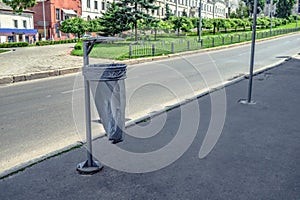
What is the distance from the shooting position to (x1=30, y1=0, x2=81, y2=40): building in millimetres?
55594

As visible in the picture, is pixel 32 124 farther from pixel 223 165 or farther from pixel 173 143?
pixel 223 165

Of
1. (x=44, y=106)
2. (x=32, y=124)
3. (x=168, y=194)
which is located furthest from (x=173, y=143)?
(x=44, y=106)

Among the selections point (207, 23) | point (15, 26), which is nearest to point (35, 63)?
point (15, 26)

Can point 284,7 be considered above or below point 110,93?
above

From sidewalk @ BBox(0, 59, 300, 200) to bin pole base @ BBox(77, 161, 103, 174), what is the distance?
70 millimetres

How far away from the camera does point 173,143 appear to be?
5324 millimetres

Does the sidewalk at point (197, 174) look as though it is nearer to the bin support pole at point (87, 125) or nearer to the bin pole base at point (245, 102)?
the bin support pole at point (87, 125)

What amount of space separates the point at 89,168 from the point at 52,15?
5557cm

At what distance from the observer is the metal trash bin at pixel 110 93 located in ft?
13.3

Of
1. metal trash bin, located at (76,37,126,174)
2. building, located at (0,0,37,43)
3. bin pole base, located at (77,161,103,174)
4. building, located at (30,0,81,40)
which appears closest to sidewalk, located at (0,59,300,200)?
bin pole base, located at (77,161,103,174)

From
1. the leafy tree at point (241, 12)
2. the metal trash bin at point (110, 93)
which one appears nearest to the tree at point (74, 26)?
the metal trash bin at point (110, 93)

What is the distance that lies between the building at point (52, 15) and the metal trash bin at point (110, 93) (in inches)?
2069

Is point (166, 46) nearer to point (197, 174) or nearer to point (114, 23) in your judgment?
point (114, 23)

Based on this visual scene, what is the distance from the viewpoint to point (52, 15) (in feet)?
182
